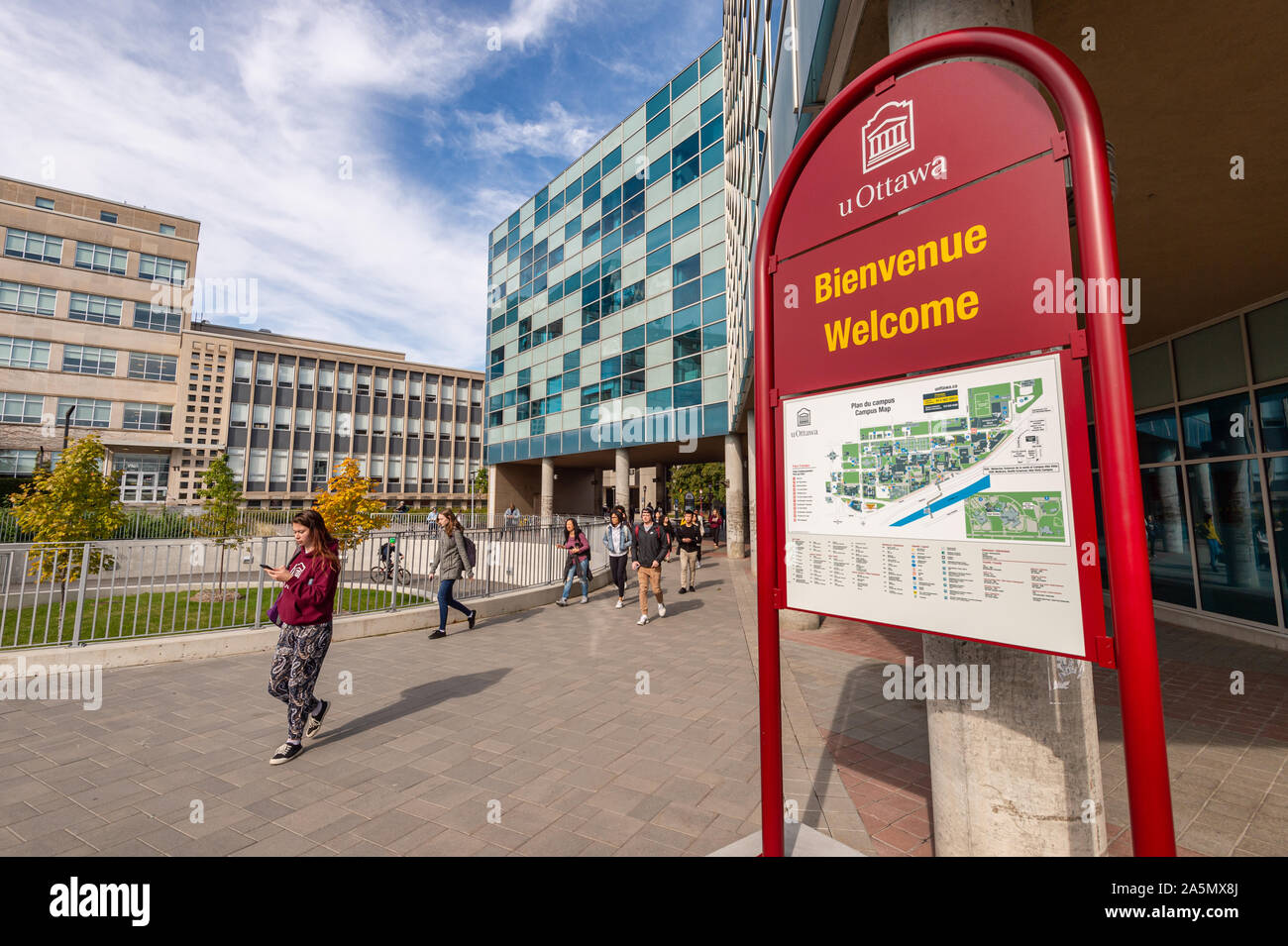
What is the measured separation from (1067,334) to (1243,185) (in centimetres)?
593

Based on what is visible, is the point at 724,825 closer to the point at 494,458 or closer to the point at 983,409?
the point at 983,409

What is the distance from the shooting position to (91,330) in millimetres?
42500

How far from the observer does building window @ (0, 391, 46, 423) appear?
3947cm

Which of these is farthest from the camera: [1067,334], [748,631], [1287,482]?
[748,631]

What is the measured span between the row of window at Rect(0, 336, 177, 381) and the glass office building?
28.9 metres

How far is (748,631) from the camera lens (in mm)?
8906

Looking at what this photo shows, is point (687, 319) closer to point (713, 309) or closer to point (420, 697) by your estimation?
point (713, 309)

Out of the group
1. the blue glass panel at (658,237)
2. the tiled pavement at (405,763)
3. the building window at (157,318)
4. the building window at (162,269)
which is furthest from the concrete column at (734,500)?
the building window at (162,269)

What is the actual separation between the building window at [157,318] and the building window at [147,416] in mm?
6518

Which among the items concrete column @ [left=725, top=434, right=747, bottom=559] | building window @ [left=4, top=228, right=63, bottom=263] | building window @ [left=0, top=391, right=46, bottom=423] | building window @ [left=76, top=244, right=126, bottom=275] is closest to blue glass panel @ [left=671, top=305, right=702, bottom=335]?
concrete column @ [left=725, top=434, right=747, bottom=559]

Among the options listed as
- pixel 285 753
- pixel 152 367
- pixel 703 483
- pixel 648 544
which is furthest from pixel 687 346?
pixel 152 367

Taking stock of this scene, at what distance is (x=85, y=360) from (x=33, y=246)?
913 cm

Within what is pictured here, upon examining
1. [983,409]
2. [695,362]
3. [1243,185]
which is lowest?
[983,409]
